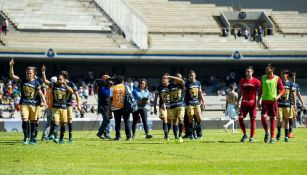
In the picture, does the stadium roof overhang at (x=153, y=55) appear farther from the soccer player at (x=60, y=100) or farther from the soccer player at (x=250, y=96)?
the soccer player at (x=250, y=96)

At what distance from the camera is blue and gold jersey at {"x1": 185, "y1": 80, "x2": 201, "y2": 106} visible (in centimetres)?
2662

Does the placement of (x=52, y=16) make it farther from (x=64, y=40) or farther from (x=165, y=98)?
(x=165, y=98)

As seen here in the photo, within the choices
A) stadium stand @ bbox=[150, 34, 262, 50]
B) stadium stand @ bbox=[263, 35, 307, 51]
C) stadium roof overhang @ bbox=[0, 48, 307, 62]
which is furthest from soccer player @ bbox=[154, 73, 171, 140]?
stadium stand @ bbox=[263, 35, 307, 51]

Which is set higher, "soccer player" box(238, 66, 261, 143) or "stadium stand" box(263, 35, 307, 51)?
"stadium stand" box(263, 35, 307, 51)

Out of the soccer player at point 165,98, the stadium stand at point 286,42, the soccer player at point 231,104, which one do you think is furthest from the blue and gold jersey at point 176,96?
the stadium stand at point 286,42

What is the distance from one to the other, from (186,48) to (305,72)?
11.1 metres

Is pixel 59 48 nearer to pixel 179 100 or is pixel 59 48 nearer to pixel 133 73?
pixel 133 73

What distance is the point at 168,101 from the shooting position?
26.0m

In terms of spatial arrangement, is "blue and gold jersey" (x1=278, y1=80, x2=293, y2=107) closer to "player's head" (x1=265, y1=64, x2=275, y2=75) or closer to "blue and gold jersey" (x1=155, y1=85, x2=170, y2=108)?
"player's head" (x1=265, y1=64, x2=275, y2=75)

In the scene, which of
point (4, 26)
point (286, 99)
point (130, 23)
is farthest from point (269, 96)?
point (130, 23)

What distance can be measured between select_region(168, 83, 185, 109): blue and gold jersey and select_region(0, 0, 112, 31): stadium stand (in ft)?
111

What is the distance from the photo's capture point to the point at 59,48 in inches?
2253

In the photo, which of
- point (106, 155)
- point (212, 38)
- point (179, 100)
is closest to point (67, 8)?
point (212, 38)

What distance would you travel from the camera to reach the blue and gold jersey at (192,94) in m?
26.6
